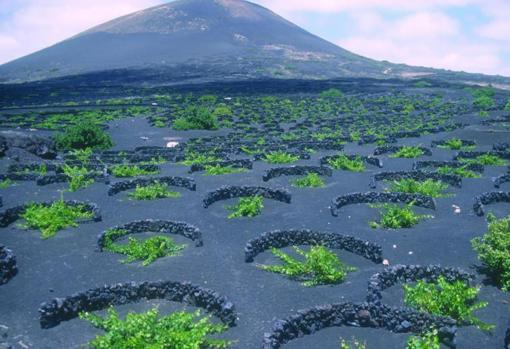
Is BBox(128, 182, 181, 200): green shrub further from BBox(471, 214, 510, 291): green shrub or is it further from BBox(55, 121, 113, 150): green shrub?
BBox(55, 121, 113, 150): green shrub

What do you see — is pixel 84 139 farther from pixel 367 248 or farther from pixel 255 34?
pixel 255 34

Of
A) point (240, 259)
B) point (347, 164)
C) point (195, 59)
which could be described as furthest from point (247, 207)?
point (195, 59)

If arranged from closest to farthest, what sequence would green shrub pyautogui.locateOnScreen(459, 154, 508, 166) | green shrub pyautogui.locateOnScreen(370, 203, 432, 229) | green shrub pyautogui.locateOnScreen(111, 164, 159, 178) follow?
green shrub pyautogui.locateOnScreen(370, 203, 432, 229) < green shrub pyautogui.locateOnScreen(111, 164, 159, 178) < green shrub pyautogui.locateOnScreen(459, 154, 508, 166)

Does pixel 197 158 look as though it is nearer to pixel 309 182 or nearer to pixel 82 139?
pixel 309 182

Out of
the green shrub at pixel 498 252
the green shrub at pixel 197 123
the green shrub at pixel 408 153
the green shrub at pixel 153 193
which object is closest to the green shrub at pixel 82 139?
the green shrub at pixel 197 123

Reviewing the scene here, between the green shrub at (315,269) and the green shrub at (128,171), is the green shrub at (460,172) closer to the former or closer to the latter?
the green shrub at (315,269)

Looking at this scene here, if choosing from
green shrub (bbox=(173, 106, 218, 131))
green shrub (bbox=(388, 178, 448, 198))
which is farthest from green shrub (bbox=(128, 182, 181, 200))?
green shrub (bbox=(173, 106, 218, 131))

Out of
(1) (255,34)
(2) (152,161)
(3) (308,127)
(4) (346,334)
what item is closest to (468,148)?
(3) (308,127)
